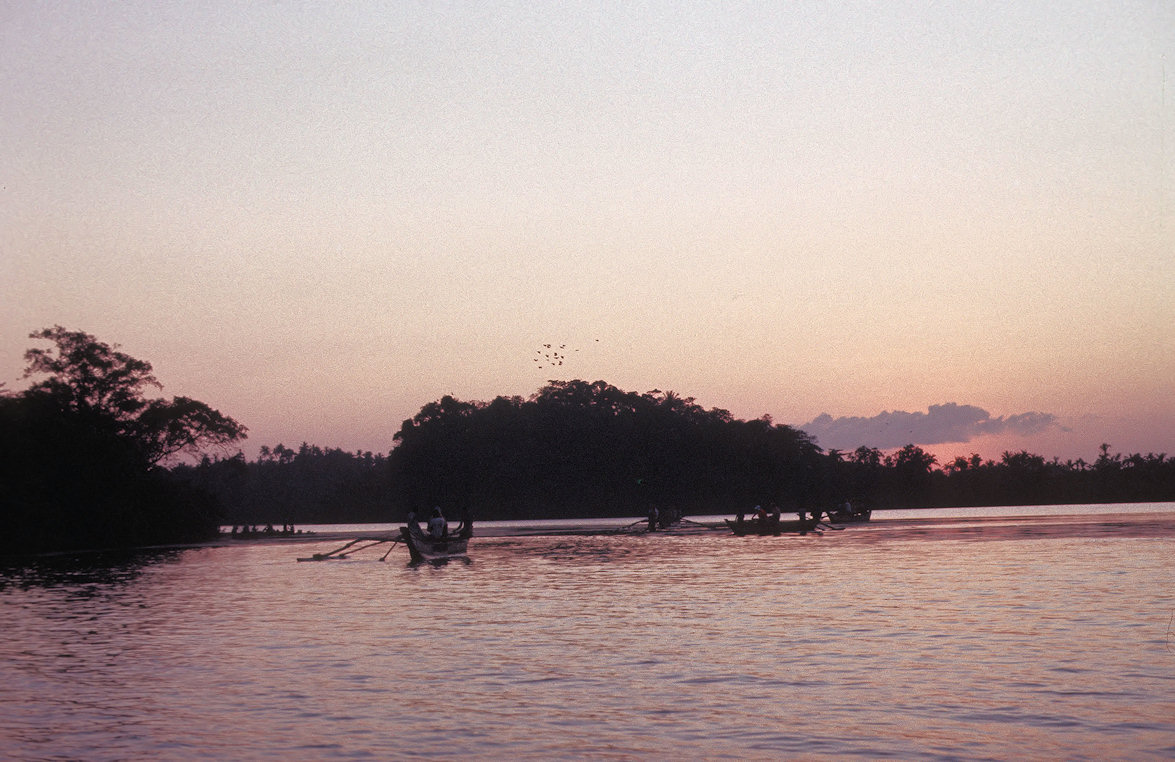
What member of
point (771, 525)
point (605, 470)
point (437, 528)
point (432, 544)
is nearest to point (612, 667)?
point (432, 544)

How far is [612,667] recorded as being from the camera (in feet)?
55.8

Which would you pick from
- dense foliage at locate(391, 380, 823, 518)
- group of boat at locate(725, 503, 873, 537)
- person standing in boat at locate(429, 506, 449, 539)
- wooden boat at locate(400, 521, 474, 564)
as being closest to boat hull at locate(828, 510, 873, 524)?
group of boat at locate(725, 503, 873, 537)

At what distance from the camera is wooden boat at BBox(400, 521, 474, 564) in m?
46.4

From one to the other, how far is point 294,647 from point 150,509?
62.1m

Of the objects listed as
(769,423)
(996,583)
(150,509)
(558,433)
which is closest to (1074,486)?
(769,423)

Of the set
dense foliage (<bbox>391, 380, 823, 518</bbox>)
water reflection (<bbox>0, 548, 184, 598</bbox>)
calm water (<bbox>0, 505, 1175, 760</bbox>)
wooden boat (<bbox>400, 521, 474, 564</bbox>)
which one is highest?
dense foliage (<bbox>391, 380, 823, 518</bbox>)

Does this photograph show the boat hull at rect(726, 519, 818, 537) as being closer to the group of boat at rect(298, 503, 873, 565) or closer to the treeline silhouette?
the group of boat at rect(298, 503, 873, 565)

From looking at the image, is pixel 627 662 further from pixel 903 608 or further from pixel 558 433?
pixel 558 433

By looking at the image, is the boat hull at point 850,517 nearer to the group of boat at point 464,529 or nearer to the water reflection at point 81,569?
the group of boat at point 464,529

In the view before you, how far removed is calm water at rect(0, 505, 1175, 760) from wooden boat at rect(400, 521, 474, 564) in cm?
1045

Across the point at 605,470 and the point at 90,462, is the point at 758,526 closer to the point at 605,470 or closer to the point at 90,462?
the point at 90,462

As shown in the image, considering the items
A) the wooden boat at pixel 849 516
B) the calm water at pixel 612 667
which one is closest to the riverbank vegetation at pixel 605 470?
the wooden boat at pixel 849 516

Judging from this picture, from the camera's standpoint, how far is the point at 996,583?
1192 inches

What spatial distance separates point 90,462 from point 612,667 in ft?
206
